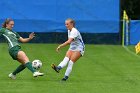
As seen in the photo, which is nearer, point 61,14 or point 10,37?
point 10,37

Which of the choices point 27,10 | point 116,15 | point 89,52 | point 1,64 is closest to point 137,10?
point 116,15

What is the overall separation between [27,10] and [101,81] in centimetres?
1916

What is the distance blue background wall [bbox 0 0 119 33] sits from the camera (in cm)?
3338

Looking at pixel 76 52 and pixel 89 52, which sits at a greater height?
pixel 76 52

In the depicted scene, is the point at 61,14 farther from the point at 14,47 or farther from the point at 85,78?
the point at 14,47

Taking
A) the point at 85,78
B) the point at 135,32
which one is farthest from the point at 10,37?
the point at 135,32

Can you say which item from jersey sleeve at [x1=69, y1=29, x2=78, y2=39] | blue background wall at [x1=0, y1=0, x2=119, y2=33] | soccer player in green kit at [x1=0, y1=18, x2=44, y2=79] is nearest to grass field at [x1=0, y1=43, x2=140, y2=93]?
soccer player in green kit at [x1=0, y1=18, x2=44, y2=79]

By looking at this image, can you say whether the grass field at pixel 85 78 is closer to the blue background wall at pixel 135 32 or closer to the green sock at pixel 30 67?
the green sock at pixel 30 67

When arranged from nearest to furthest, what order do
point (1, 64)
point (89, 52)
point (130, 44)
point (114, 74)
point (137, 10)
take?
point (114, 74), point (1, 64), point (89, 52), point (130, 44), point (137, 10)

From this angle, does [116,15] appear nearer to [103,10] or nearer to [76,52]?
[103,10]

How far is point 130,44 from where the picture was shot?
32.3 m

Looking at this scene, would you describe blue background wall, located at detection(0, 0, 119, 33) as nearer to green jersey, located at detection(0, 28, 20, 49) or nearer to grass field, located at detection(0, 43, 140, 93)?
grass field, located at detection(0, 43, 140, 93)

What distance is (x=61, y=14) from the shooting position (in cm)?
3378

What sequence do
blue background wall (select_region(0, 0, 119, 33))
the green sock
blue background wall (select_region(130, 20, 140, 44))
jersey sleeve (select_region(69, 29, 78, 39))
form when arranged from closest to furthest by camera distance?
the green sock
jersey sleeve (select_region(69, 29, 78, 39))
blue background wall (select_region(130, 20, 140, 44))
blue background wall (select_region(0, 0, 119, 33))
